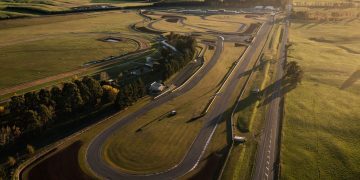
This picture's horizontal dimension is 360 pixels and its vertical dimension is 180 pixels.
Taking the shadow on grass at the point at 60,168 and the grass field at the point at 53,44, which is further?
the grass field at the point at 53,44

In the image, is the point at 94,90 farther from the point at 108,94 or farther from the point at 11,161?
the point at 11,161

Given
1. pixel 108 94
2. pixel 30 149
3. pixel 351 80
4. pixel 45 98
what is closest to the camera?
pixel 30 149

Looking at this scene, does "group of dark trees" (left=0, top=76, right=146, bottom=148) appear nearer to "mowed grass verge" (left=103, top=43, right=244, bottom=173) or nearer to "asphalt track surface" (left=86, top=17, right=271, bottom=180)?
"asphalt track surface" (left=86, top=17, right=271, bottom=180)

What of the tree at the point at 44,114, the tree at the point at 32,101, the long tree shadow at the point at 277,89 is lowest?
the long tree shadow at the point at 277,89

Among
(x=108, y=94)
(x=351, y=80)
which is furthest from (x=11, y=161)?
(x=351, y=80)

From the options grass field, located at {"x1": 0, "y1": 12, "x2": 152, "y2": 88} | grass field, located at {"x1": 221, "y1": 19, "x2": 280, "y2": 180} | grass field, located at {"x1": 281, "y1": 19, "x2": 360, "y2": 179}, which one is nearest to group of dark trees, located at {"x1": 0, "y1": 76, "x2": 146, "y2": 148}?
grass field, located at {"x1": 0, "y1": 12, "x2": 152, "y2": 88}

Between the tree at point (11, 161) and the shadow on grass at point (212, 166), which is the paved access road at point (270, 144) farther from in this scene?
the tree at point (11, 161)

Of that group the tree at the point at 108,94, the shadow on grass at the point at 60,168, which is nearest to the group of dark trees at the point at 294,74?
the tree at the point at 108,94
